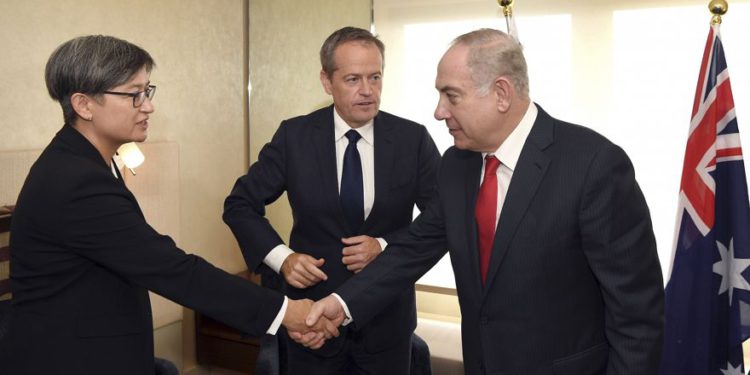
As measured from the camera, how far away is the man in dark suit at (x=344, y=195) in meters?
2.63

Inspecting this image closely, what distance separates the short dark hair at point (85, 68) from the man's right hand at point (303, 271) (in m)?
0.89

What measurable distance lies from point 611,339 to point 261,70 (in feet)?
11.1

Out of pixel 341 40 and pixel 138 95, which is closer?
pixel 138 95

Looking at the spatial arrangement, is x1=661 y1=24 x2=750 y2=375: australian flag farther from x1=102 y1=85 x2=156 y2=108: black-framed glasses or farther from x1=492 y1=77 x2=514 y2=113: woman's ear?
x1=102 y1=85 x2=156 y2=108: black-framed glasses

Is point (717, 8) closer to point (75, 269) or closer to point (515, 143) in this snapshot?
point (515, 143)

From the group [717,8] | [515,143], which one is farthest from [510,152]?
[717,8]

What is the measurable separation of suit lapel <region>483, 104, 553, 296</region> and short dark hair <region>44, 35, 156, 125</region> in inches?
43.0

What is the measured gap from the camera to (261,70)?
15.7 ft

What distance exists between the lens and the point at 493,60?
6.47 feet

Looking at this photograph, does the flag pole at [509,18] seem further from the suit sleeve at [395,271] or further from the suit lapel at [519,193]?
the suit lapel at [519,193]

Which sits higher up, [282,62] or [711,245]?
[282,62]

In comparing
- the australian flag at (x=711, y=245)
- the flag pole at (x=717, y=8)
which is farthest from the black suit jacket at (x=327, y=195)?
the flag pole at (x=717, y=8)

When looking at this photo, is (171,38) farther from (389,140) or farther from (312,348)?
(312,348)

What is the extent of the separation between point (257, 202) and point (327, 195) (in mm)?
297
